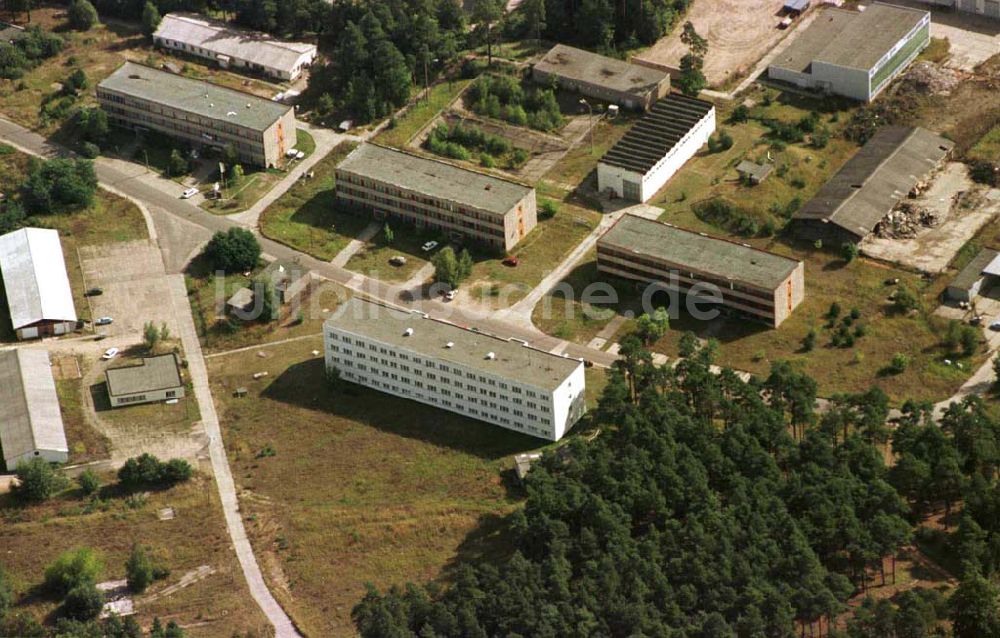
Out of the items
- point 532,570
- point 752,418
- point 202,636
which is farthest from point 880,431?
point 202,636

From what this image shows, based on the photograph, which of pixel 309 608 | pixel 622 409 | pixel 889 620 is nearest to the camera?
pixel 889 620

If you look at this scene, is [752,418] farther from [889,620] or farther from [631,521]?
[889,620]

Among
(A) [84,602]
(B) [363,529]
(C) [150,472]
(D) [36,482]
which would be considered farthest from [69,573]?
(B) [363,529]

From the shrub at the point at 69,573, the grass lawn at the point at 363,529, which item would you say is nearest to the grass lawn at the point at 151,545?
the shrub at the point at 69,573

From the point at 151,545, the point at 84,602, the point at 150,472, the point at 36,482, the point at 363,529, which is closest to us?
the point at 84,602

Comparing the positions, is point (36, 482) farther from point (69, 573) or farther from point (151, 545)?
point (151, 545)

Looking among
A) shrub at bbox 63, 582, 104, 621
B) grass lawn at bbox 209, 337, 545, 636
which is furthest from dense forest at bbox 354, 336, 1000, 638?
shrub at bbox 63, 582, 104, 621

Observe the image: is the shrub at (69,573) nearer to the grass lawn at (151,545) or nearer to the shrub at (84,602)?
the grass lawn at (151,545)
